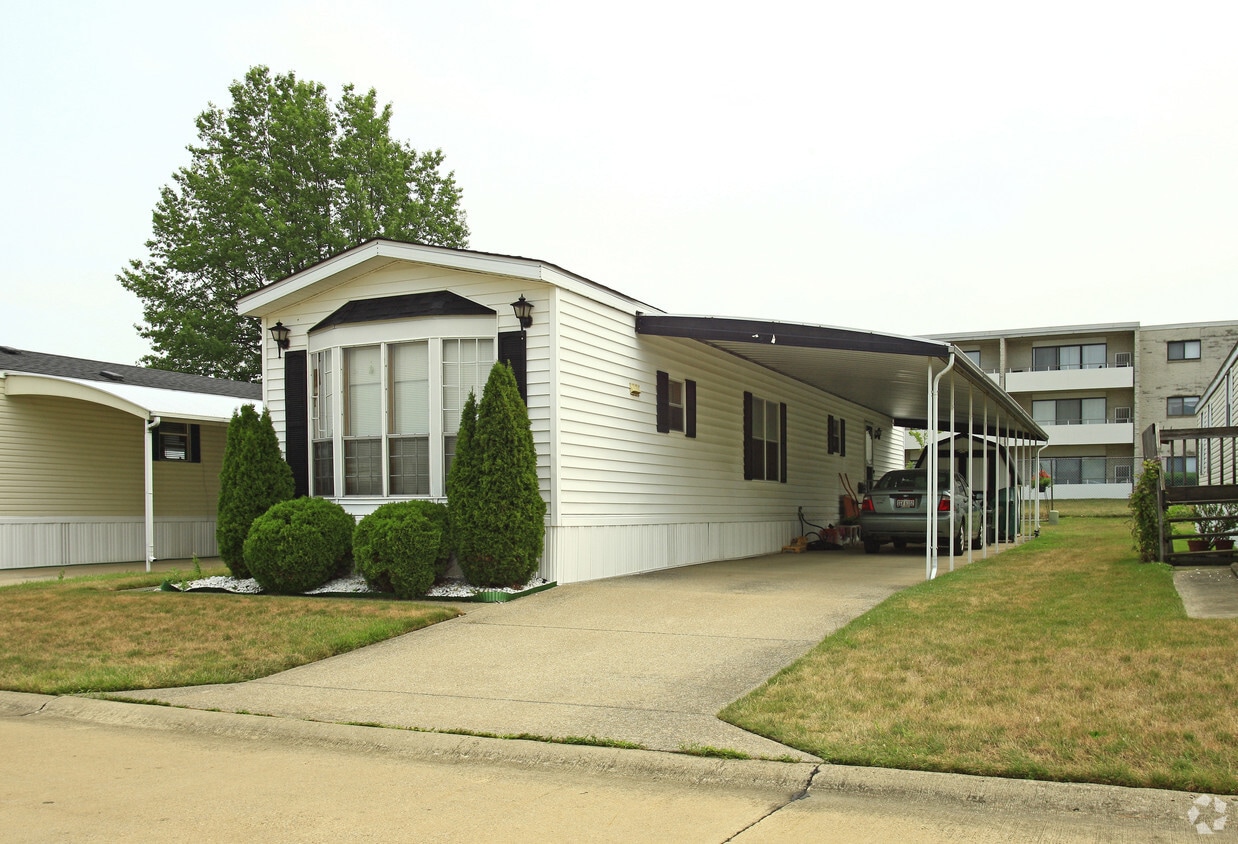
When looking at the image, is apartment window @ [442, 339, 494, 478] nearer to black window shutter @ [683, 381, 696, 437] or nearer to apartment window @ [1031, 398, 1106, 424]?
black window shutter @ [683, 381, 696, 437]

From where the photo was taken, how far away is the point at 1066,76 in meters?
13.7

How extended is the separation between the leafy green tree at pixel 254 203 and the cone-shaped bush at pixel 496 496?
23.1 meters

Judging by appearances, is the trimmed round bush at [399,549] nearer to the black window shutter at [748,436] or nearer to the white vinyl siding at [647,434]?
the white vinyl siding at [647,434]

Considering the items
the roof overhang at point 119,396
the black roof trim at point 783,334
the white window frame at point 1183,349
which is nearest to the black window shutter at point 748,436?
the black roof trim at point 783,334

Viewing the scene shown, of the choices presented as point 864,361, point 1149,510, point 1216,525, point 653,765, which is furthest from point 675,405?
point 653,765

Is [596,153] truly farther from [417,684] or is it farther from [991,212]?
[417,684]

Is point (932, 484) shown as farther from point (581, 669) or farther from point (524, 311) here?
point (581, 669)

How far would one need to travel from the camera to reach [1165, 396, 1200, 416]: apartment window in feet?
151

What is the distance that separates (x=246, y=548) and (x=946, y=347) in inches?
329

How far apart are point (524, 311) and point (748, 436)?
6836mm

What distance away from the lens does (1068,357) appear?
48.3m

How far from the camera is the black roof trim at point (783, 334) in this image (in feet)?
38.5

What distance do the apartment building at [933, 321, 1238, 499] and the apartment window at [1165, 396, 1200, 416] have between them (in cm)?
4

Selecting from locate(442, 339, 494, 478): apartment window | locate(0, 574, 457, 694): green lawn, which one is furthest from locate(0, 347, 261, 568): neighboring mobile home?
locate(442, 339, 494, 478): apartment window
